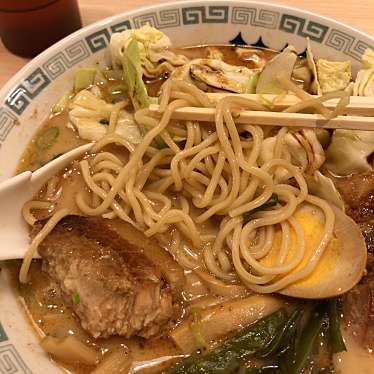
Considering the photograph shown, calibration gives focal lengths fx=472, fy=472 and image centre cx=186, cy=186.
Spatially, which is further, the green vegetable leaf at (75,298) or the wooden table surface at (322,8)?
the wooden table surface at (322,8)

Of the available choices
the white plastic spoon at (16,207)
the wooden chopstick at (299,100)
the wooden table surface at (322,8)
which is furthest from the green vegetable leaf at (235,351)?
the wooden table surface at (322,8)

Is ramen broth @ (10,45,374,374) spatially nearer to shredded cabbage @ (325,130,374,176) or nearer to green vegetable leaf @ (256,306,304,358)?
green vegetable leaf @ (256,306,304,358)

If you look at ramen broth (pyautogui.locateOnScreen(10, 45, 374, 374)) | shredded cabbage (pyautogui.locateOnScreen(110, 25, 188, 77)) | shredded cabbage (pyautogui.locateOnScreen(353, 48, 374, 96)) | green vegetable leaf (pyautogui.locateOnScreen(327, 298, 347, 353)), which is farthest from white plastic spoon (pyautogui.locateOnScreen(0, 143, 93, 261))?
shredded cabbage (pyautogui.locateOnScreen(353, 48, 374, 96))

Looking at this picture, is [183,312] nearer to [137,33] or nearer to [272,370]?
[272,370]

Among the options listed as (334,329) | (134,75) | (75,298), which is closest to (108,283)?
(75,298)

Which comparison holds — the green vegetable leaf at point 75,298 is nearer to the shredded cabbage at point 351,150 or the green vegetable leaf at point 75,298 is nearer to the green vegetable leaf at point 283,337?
the green vegetable leaf at point 283,337

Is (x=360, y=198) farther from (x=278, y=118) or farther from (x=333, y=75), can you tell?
(x=333, y=75)
